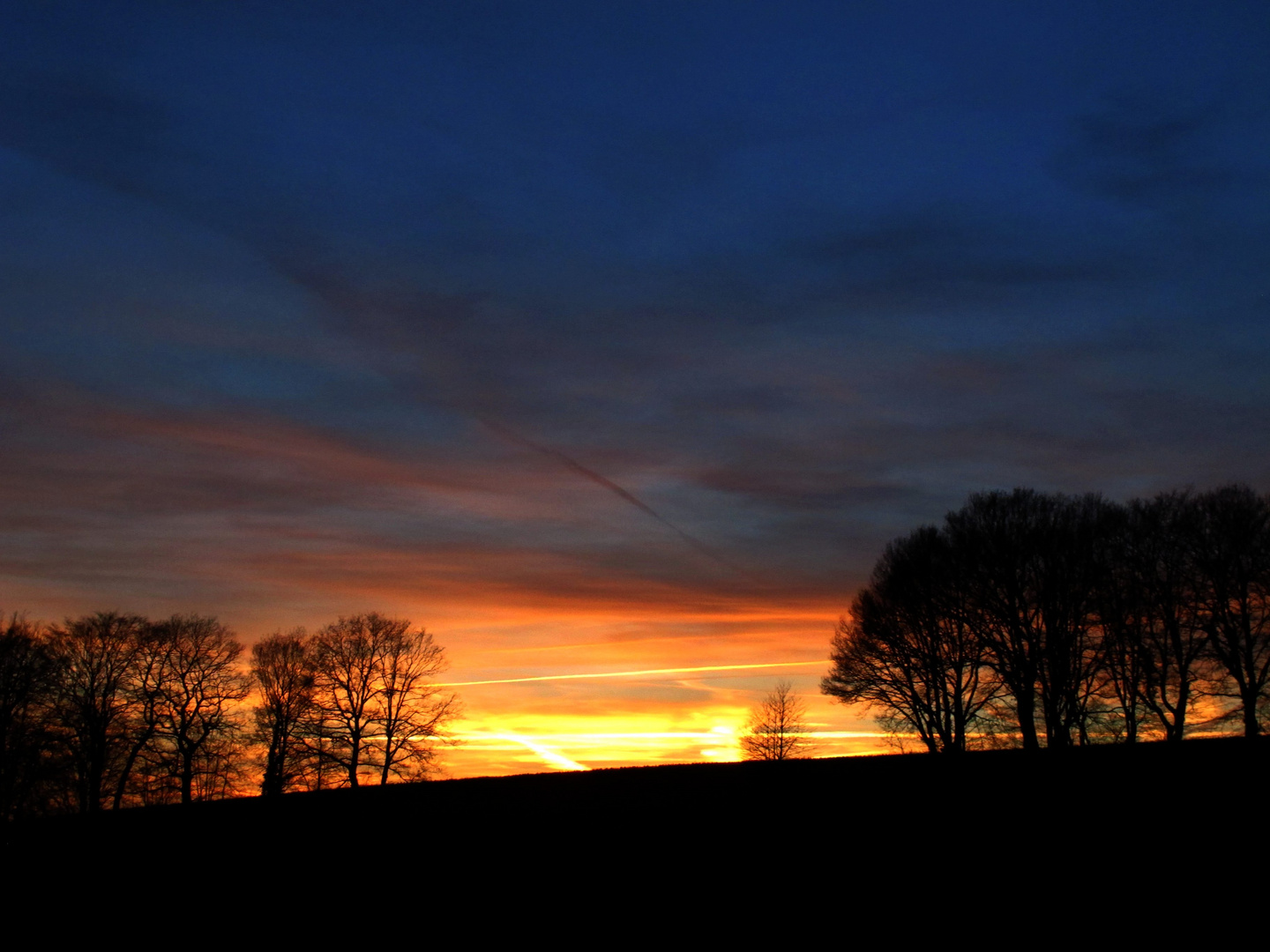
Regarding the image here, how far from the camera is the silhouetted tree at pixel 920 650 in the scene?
2114 inches

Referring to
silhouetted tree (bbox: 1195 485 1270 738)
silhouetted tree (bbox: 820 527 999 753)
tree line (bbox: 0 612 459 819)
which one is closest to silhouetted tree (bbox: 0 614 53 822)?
tree line (bbox: 0 612 459 819)

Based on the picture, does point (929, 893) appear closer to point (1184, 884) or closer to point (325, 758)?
point (1184, 884)

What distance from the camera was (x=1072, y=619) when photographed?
50.3 metres

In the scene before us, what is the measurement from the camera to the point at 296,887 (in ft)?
64.2

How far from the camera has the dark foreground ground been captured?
16.1 metres

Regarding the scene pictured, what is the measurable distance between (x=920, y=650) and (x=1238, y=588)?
57.2ft

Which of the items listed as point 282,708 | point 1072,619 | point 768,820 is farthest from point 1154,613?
point 282,708

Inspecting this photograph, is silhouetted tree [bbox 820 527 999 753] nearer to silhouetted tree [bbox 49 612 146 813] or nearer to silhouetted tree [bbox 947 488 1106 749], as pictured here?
silhouetted tree [bbox 947 488 1106 749]

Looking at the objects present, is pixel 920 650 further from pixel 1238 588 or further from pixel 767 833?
pixel 767 833

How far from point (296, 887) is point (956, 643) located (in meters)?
44.1

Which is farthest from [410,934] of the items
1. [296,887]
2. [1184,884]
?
[1184,884]

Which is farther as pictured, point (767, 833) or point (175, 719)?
point (175, 719)

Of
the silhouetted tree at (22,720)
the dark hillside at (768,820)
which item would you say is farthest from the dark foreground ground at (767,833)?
the silhouetted tree at (22,720)

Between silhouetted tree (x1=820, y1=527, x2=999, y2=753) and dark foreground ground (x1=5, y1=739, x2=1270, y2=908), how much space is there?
24.0 m
